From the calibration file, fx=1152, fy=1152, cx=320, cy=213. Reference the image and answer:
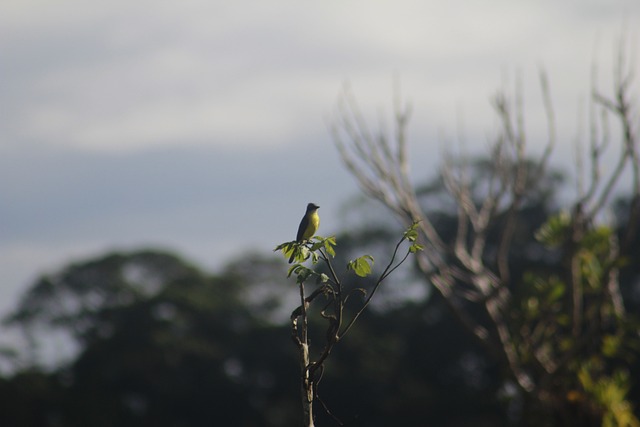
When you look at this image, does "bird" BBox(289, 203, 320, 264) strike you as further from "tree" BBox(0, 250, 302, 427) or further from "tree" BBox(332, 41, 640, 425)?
"tree" BBox(0, 250, 302, 427)

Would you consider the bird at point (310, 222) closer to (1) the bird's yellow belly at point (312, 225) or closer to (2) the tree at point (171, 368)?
(1) the bird's yellow belly at point (312, 225)

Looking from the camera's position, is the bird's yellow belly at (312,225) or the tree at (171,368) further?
the tree at (171,368)

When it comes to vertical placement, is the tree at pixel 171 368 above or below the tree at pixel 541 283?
below

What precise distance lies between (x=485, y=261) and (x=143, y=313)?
11.3 metres

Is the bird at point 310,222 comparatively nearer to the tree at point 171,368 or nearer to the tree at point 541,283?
the tree at point 541,283

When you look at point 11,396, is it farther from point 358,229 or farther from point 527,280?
point 527,280

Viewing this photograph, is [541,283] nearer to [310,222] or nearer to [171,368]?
[310,222]

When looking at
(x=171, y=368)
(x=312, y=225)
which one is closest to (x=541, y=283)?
(x=312, y=225)

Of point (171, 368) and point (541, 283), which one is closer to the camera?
point (541, 283)

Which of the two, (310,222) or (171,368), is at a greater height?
(310,222)

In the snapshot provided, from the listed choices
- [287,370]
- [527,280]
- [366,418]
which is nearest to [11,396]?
[287,370]

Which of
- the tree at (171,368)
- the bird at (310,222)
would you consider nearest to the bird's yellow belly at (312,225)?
the bird at (310,222)

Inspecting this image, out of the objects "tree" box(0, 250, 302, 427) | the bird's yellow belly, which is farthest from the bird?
"tree" box(0, 250, 302, 427)

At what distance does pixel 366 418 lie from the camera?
32469mm
